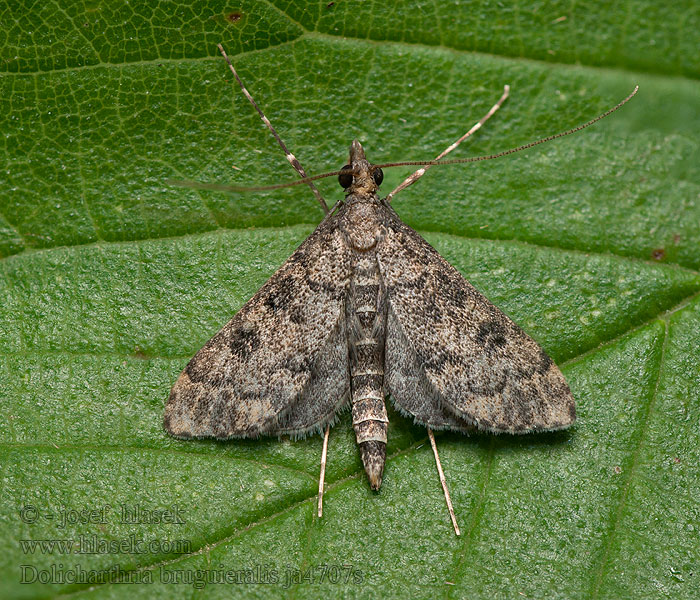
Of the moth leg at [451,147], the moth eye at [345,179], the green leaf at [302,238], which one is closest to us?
the green leaf at [302,238]

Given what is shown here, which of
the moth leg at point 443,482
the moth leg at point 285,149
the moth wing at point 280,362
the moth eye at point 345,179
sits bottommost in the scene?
the moth leg at point 443,482

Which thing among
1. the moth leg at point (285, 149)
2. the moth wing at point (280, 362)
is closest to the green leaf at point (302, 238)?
the moth leg at point (285, 149)

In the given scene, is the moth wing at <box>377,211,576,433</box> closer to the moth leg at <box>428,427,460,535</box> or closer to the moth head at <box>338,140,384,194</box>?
the moth leg at <box>428,427,460,535</box>

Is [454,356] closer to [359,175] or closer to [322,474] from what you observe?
[322,474]

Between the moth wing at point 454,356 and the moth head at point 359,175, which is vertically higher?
the moth head at point 359,175

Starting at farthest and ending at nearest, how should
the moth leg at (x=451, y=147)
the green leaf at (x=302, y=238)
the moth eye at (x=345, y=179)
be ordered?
the moth leg at (x=451, y=147)
the moth eye at (x=345, y=179)
the green leaf at (x=302, y=238)

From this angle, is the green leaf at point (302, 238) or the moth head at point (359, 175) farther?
the moth head at point (359, 175)

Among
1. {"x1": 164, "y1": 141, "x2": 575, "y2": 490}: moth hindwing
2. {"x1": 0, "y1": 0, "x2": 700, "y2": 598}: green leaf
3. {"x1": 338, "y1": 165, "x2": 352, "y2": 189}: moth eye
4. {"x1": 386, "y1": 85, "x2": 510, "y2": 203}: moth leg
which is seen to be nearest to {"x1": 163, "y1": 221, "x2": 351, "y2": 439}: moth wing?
{"x1": 164, "y1": 141, "x2": 575, "y2": 490}: moth hindwing

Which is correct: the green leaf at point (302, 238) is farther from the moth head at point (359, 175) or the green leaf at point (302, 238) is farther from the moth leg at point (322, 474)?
the moth head at point (359, 175)
